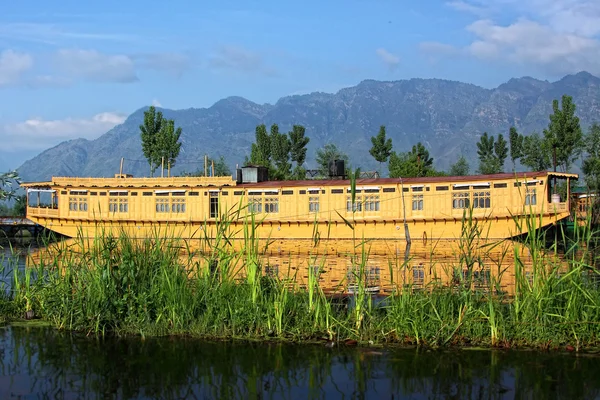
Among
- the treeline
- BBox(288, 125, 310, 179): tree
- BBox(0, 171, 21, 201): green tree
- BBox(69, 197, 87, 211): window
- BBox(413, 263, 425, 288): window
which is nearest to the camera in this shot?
BBox(0, 171, 21, 201): green tree

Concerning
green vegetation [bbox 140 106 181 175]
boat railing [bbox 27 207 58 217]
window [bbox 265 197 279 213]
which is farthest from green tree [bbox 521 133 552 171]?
boat railing [bbox 27 207 58 217]

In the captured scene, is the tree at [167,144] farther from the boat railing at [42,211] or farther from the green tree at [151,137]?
the boat railing at [42,211]

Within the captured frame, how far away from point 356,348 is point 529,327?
220cm

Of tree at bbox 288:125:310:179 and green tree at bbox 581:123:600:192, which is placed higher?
tree at bbox 288:125:310:179

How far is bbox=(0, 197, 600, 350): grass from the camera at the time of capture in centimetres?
765

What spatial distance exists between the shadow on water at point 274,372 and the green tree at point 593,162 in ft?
104

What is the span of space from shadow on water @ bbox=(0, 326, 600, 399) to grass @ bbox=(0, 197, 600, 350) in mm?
290

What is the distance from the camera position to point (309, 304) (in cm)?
830

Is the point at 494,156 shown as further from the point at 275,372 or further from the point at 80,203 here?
the point at 275,372

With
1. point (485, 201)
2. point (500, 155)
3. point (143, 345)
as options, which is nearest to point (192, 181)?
point (485, 201)

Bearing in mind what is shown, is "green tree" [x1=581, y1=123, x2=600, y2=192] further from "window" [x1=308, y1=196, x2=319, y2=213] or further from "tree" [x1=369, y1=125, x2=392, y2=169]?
"tree" [x1=369, y1=125, x2=392, y2=169]

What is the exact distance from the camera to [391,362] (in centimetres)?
728

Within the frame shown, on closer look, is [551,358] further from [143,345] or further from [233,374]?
[143,345]

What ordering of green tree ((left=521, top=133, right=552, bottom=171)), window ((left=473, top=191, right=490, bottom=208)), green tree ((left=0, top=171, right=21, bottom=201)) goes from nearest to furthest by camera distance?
green tree ((left=0, top=171, right=21, bottom=201)) → window ((left=473, top=191, right=490, bottom=208)) → green tree ((left=521, top=133, right=552, bottom=171))
